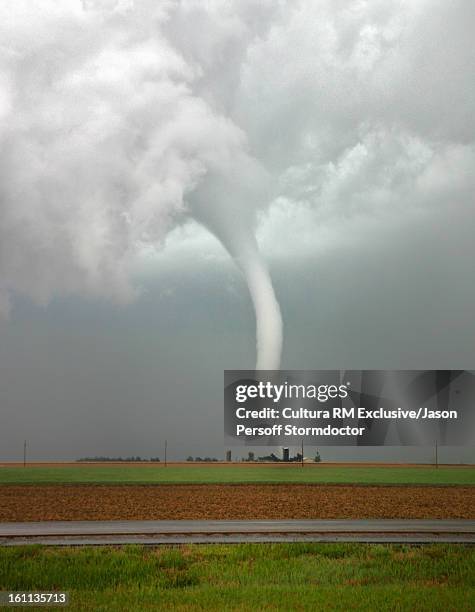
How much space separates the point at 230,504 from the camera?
32000 millimetres

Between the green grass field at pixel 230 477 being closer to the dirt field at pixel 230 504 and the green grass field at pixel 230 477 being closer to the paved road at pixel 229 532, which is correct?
the dirt field at pixel 230 504

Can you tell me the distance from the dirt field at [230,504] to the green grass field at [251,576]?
8.82m

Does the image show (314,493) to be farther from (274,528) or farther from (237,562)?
(237,562)

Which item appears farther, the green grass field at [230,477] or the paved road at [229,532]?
the green grass field at [230,477]

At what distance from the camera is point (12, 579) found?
48.2 feet

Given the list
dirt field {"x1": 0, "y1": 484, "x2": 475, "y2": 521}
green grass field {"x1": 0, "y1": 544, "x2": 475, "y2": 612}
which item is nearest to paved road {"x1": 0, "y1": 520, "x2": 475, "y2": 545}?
green grass field {"x1": 0, "y1": 544, "x2": 475, "y2": 612}

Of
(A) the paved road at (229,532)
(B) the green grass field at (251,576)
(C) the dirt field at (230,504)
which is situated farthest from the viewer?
(C) the dirt field at (230,504)

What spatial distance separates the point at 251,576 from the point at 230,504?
1741cm

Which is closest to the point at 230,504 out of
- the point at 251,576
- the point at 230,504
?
the point at 230,504

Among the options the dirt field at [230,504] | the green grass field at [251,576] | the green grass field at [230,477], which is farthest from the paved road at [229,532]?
the green grass field at [230,477]

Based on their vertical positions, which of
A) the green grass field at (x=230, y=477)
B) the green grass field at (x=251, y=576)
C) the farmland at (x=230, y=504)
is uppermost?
the green grass field at (x=251, y=576)

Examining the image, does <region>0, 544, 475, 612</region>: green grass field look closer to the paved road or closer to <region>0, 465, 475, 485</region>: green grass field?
the paved road

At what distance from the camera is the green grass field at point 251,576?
42.5 feet

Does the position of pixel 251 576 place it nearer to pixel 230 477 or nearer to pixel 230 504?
pixel 230 504
